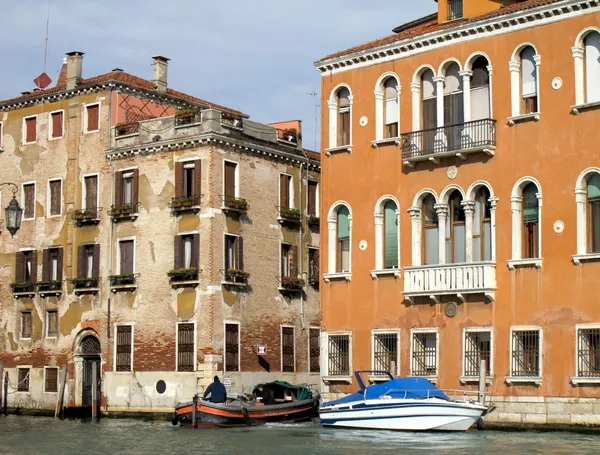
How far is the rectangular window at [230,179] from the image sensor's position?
36.9m

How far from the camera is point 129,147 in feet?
126

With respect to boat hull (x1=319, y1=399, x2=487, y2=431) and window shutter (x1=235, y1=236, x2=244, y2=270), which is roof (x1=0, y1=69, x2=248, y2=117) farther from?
boat hull (x1=319, y1=399, x2=487, y2=431)

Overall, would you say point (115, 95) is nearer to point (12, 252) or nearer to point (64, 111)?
point (64, 111)

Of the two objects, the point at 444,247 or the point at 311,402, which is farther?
the point at 311,402

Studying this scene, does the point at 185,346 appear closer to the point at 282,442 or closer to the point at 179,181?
the point at 179,181

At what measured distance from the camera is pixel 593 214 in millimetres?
26141

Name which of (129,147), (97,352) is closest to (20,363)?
(97,352)

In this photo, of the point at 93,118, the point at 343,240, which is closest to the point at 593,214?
the point at 343,240

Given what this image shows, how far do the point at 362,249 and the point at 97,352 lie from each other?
12.6 meters

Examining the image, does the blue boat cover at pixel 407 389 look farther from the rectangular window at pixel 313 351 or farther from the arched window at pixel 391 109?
the rectangular window at pixel 313 351

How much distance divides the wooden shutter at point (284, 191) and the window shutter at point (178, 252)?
13.2 ft

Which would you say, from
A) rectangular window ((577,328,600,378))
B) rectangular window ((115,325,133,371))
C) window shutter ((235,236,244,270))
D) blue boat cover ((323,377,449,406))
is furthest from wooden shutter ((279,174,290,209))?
rectangular window ((577,328,600,378))

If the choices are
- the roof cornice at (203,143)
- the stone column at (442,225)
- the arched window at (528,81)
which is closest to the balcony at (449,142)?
the arched window at (528,81)

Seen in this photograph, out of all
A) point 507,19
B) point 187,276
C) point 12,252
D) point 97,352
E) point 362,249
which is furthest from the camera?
point 12,252
